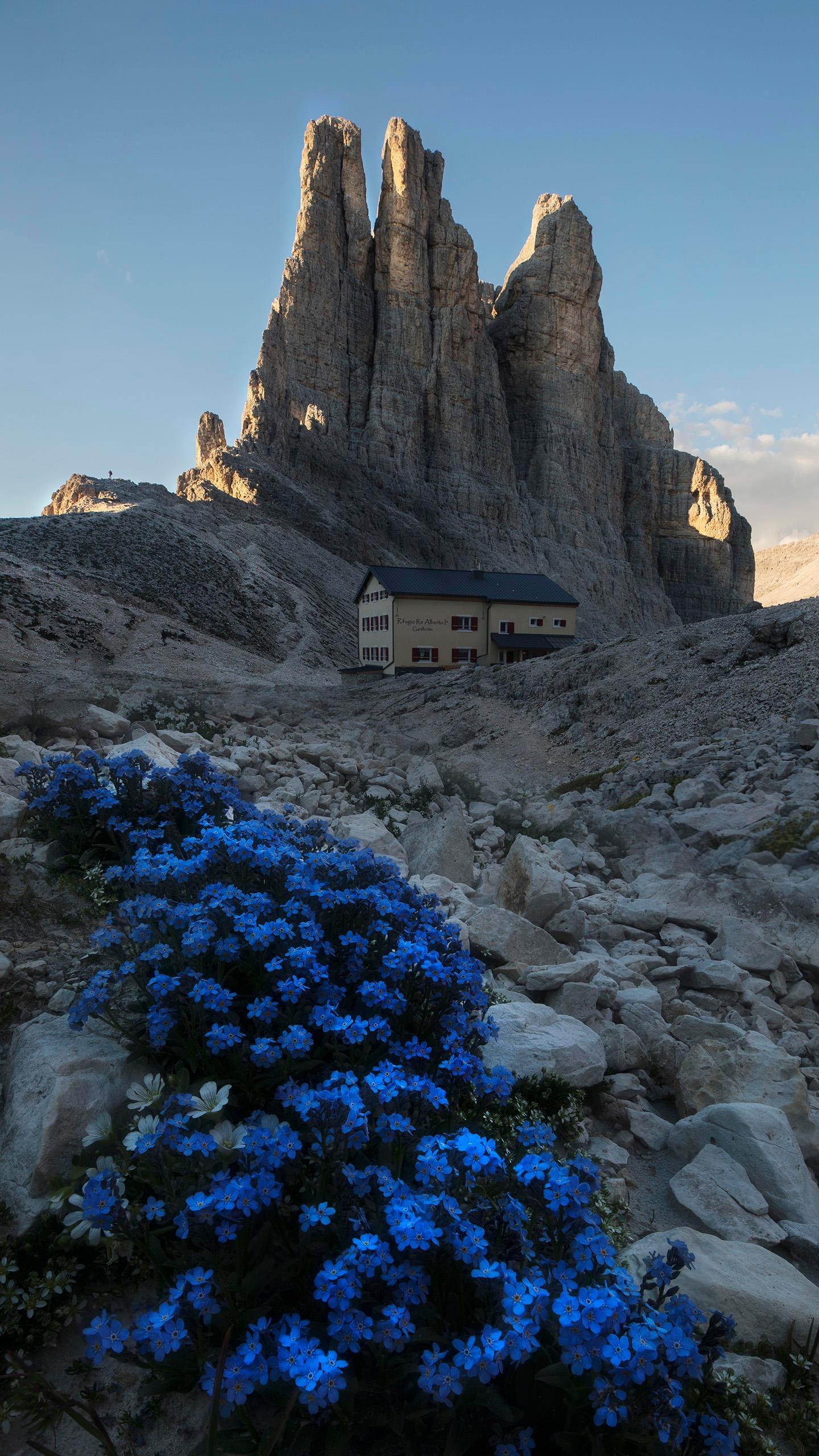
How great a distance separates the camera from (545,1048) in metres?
4.43

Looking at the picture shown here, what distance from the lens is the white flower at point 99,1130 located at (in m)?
3.11

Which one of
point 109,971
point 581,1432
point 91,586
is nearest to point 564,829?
point 109,971

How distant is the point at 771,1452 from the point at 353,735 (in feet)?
58.2

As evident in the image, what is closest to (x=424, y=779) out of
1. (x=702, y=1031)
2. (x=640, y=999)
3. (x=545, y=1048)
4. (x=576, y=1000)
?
(x=640, y=999)

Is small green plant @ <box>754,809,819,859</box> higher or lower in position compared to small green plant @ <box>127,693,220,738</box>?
lower

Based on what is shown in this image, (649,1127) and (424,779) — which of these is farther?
(424,779)

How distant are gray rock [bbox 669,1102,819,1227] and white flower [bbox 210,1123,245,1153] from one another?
2599mm

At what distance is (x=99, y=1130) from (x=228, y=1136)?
2.04ft

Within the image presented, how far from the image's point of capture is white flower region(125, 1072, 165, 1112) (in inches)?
125

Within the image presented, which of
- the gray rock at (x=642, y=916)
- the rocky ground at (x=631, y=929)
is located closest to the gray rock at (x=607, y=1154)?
the rocky ground at (x=631, y=929)

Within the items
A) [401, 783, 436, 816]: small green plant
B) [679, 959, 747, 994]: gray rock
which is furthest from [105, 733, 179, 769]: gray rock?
[679, 959, 747, 994]: gray rock

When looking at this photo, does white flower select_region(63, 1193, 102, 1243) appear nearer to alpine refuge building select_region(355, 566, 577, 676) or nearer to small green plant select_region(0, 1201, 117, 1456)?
small green plant select_region(0, 1201, 117, 1456)

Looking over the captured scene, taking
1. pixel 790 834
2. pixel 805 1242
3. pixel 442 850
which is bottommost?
pixel 805 1242

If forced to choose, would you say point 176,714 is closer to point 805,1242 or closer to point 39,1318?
point 39,1318
